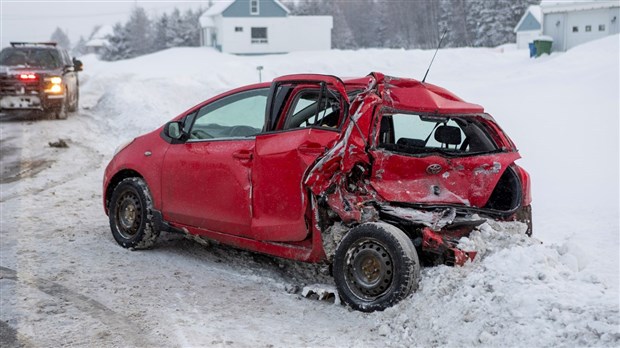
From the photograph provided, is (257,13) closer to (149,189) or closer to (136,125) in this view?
(136,125)

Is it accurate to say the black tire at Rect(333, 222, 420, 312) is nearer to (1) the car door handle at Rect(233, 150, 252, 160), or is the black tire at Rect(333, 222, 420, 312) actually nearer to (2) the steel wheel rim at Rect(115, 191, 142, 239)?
(1) the car door handle at Rect(233, 150, 252, 160)

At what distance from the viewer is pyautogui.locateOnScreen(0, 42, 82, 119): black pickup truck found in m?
16.9

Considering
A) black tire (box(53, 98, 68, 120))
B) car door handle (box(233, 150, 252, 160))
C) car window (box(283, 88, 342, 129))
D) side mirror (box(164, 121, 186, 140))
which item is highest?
car window (box(283, 88, 342, 129))

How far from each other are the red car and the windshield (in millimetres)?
13560

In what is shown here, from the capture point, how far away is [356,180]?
5.52 meters

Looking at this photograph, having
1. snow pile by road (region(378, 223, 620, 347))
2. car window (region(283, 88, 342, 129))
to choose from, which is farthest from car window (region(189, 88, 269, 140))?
snow pile by road (region(378, 223, 620, 347))

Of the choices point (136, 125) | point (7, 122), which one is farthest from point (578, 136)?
point (7, 122)

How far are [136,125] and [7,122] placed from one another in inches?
143

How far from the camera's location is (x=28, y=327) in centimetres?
467

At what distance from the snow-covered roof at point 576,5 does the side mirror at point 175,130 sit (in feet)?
117

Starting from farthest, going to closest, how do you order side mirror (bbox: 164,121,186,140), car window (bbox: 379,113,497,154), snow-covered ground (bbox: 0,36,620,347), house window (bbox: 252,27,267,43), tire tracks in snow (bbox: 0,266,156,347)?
house window (bbox: 252,27,267,43)
side mirror (bbox: 164,121,186,140)
car window (bbox: 379,113,497,154)
tire tracks in snow (bbox: 0,266,156,347)
snow-covered ground (bbox: 0,36,620,347)

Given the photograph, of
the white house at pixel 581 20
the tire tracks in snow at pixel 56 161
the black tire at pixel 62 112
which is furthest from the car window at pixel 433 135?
the white house at pixel 581 20

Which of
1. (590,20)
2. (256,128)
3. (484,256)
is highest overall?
(590,20)

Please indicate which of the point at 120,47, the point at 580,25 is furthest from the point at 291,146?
the point at 120,47
